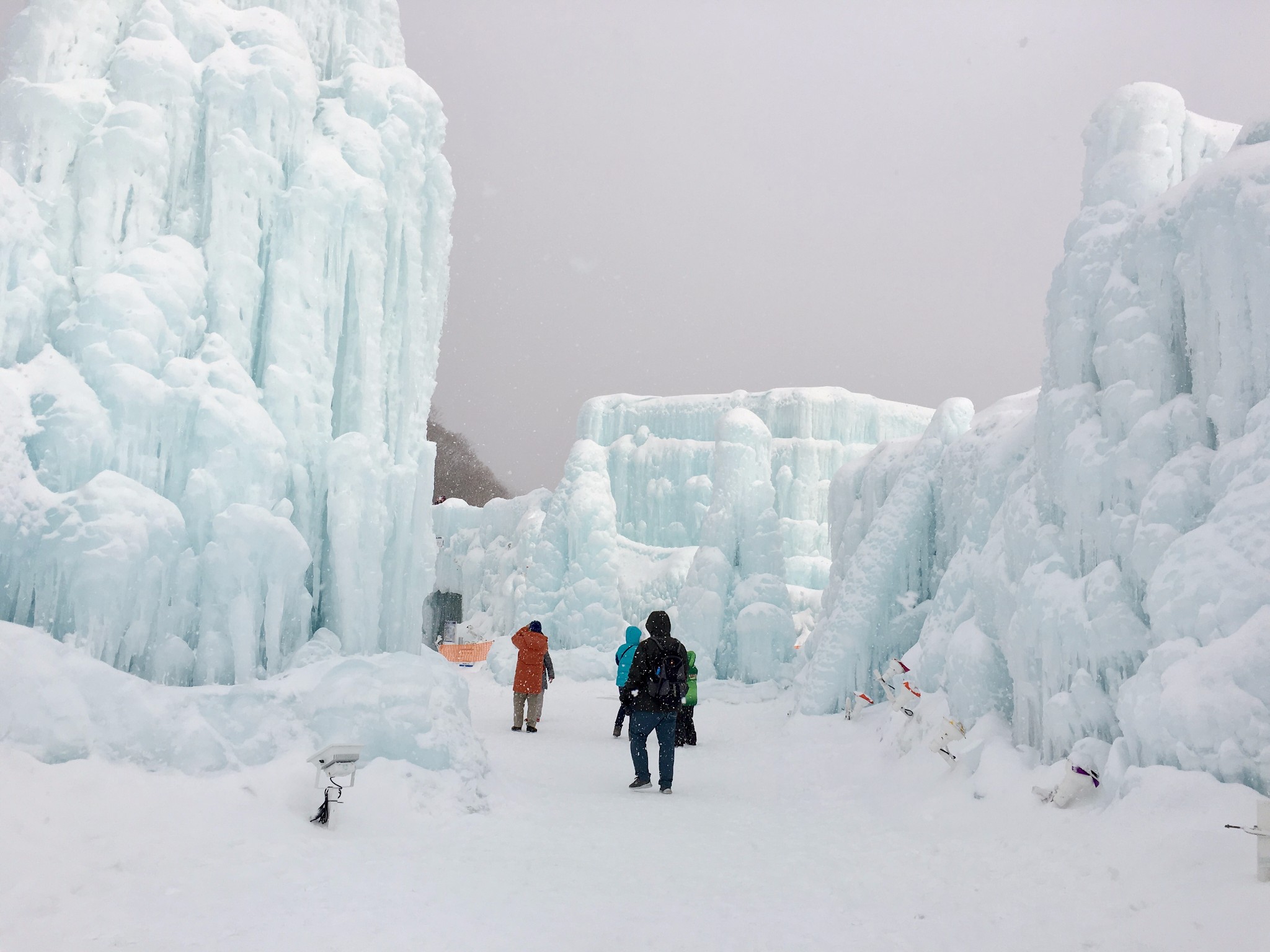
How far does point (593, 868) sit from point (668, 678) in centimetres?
260

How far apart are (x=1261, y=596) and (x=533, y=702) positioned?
8.35 meters

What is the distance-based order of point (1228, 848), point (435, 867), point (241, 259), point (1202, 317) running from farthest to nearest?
point (241, 259) → point (1202, 317) → point (435, 867) → point (1228, 848)

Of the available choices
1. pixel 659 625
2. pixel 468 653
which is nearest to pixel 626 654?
pixel 659 625

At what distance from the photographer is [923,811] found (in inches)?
277

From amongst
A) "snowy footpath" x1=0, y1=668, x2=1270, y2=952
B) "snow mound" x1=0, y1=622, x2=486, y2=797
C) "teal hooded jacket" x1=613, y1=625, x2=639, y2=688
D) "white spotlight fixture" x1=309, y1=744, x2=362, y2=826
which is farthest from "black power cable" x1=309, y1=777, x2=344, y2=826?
"teal hooded jacket" x1=613, y1=625, x2=639, y2=688

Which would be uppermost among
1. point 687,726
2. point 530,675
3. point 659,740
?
point 530,675

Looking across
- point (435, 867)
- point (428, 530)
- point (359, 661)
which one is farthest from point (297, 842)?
point (428, 530)

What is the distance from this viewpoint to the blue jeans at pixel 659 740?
291 inches

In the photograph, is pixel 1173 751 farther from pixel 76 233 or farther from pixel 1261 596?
pixel 76 233

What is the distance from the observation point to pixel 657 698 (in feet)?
24.1

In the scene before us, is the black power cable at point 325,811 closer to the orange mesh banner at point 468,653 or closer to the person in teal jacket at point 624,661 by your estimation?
the person in teal jacket at point 624,661

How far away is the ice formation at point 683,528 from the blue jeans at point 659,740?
40.4ft

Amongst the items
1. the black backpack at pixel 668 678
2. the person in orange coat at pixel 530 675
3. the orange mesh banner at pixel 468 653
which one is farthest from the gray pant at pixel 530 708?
the orange mesh banner at pixel 468 653

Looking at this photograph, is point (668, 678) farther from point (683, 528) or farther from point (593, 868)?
point (683, 528)
